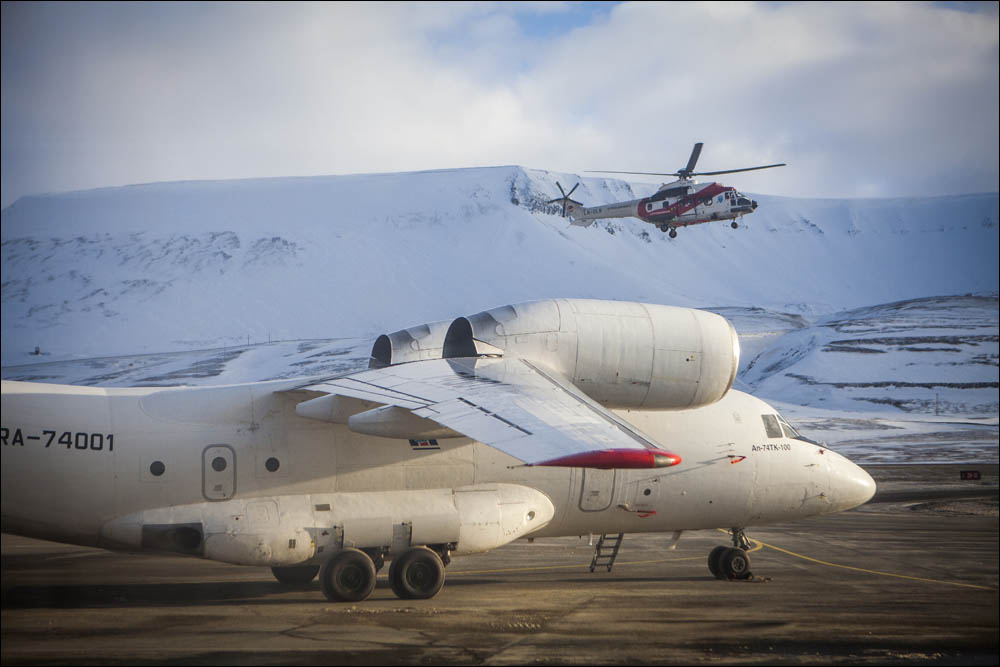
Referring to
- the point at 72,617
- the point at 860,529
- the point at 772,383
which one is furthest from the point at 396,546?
the point at 772,383

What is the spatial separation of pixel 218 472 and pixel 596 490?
5.75 m

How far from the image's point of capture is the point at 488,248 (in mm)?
33688

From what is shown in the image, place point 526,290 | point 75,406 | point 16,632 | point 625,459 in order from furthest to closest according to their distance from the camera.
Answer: point 526,290, point 75,406, point 16,632, point 625,459

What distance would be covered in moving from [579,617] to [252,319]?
71.5ft

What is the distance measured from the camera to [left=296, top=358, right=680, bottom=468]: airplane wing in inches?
298

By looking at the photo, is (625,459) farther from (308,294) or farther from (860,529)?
(308,294)

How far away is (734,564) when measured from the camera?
1467 centimetres

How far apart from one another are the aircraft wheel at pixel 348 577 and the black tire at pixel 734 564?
619 centimetres

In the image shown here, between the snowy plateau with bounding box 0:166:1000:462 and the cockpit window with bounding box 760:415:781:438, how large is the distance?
1011cm

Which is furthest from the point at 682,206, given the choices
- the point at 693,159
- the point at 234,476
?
the point at 234,476

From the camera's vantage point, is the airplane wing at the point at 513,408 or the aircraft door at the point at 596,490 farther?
the aircraft door at the point at 596,490

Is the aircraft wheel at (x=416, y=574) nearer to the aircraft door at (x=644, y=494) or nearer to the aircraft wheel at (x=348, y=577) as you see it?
the aircraft wheel at (x=348, y=577)

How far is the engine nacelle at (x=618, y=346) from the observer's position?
12.1m

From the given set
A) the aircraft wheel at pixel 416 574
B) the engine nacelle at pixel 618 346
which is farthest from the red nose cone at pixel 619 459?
the aircraft wheel at pixel 416 574
